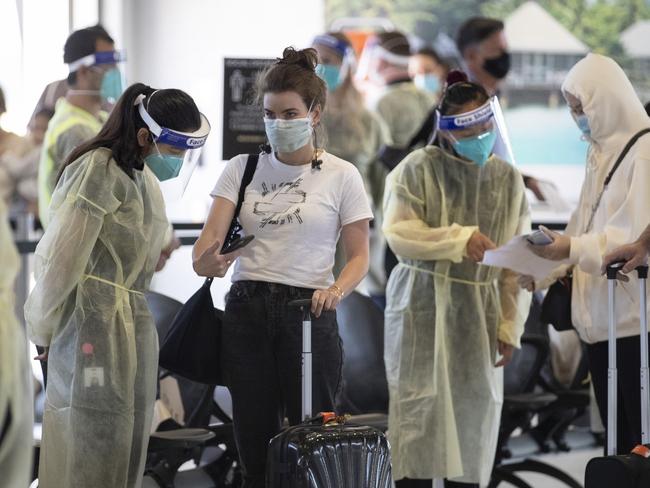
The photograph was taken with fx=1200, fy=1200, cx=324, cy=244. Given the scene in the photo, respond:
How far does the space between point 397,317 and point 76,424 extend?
1234 mm

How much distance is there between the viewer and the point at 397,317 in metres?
3.98

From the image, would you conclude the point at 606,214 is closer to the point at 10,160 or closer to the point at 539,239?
the point at 539,239

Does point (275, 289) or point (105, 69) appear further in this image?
point (105, 69)

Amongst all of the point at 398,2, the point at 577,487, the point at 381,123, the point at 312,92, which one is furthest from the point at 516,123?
the point at 312,92

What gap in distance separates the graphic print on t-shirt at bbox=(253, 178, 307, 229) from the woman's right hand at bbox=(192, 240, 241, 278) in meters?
0.14

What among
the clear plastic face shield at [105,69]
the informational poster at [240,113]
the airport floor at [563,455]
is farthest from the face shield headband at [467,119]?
the clear plastic face shield at [105,69]

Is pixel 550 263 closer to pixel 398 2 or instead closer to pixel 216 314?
pixel 216 314

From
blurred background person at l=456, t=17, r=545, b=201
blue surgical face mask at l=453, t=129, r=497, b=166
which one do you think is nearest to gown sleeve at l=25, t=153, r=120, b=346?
blue surgical face mask at l=453, t=129, r=497, b=166

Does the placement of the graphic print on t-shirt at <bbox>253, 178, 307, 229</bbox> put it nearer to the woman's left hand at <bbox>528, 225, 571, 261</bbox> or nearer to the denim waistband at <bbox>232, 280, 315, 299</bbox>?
the denim waistband at <bbox>232, 280, 315, 299</bbox>

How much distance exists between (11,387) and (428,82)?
7097mm

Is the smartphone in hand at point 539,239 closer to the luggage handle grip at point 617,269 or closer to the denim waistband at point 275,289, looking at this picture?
the luggage handle grip at point 617,269

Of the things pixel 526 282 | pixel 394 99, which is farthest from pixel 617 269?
pixel 394 99

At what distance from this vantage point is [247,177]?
328 centimetres

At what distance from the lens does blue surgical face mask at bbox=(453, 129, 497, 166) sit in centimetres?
381
